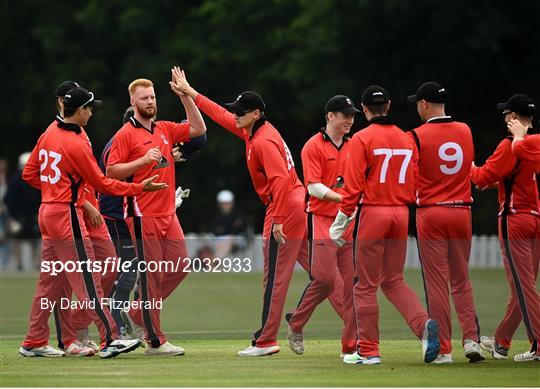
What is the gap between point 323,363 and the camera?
528 inches

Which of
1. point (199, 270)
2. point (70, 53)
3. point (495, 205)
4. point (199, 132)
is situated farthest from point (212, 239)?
point (199, 132)

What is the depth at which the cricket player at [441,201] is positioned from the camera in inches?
527

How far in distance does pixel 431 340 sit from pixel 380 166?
63.4 inches

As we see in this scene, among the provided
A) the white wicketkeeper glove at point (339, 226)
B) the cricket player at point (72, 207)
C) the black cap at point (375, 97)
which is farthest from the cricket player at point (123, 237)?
the black cap at point (375, 97)

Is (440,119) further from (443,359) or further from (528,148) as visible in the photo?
(443,359)

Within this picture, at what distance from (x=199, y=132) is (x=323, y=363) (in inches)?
115

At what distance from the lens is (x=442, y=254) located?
13.5 metres

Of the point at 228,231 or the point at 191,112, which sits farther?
the point at 228,231

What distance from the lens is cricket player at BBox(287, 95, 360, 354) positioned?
46.2ft

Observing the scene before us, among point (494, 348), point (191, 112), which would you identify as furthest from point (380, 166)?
point (191, 112)

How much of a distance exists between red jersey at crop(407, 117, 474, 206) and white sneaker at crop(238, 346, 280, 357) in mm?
2116

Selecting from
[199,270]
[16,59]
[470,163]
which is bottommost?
[199,270]

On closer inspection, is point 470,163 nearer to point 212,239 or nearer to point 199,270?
point 199,270

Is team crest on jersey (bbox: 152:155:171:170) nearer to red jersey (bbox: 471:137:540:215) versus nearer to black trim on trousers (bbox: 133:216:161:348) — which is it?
black trim on trousers (bbox: 133:216:161:348)
